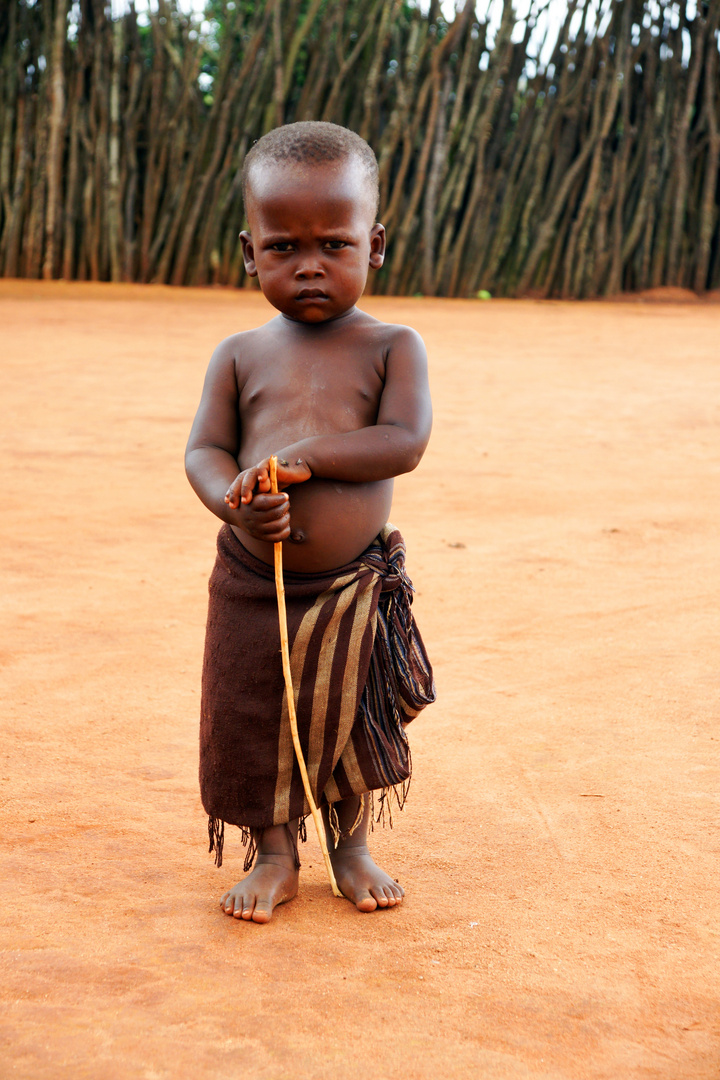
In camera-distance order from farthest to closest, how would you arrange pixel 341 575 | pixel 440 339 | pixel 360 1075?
pixel 440 339 → pixel 341 575 → pixel 360 1075

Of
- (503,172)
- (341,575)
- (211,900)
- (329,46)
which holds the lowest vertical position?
(211,900)

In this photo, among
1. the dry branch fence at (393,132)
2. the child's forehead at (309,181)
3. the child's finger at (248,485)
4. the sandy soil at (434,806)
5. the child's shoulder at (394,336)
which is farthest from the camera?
the dry branch fence at (393,132)

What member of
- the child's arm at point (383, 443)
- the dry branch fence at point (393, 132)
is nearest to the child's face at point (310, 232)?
the child's arm at point (383, 443)

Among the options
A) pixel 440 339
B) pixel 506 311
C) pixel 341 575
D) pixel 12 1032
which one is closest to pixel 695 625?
pixel 341 575

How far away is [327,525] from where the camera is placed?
1774mm

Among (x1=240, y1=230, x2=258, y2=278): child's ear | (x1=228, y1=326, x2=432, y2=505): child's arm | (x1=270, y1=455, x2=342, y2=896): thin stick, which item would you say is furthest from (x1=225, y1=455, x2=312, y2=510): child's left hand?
(x1=240, y1=230, x2=258, y2=278): child's ear

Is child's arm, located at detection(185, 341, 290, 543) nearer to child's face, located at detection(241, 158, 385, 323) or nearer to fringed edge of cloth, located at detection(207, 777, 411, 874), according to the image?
child's face, located at detection(241, 158, 385, 323)

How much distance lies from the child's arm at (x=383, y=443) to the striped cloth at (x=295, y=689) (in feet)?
0.61

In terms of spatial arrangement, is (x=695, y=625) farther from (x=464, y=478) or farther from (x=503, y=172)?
(x=503, y=172)

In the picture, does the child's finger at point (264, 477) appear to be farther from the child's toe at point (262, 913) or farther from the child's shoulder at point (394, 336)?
the child's toe at point (262, 913)

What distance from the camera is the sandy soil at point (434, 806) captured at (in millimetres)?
1435

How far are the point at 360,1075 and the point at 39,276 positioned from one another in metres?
10.4

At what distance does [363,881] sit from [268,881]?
0.52 feet

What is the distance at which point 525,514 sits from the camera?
13.4 ft
